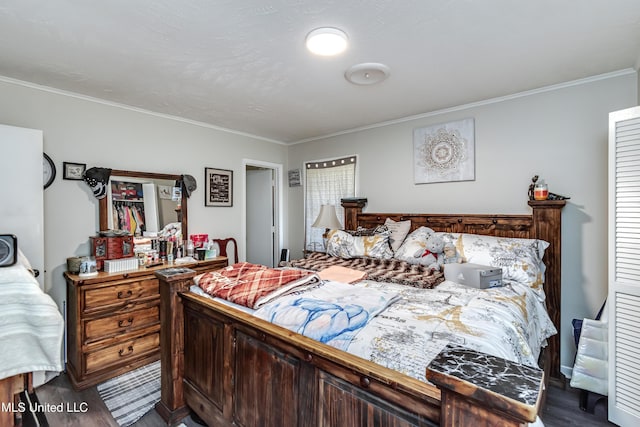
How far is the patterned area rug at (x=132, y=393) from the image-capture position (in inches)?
80.2

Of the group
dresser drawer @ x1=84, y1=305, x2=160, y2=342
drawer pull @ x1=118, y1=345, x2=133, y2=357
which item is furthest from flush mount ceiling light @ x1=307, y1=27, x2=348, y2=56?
drawer pull @ x1=118, y1=345, x2=133, y2=357

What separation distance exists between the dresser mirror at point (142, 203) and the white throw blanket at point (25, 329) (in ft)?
8.47

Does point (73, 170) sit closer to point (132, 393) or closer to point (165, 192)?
point (165, 192)

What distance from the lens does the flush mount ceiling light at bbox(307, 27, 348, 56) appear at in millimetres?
1752

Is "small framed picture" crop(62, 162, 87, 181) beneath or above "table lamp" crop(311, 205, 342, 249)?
above

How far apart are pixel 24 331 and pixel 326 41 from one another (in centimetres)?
188

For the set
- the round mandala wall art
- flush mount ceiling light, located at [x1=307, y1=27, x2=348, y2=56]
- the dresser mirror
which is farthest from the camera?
the round mandala wall art

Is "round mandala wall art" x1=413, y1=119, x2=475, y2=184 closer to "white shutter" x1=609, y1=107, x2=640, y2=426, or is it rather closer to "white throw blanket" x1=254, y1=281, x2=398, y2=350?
"white shutter" x1=609, y1=107, x2=640, y2=426

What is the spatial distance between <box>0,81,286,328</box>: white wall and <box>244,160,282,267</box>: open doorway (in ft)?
3.88

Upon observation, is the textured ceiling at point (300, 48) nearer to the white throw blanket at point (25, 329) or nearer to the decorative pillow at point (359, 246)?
the decorative pillow at point (359, 246)

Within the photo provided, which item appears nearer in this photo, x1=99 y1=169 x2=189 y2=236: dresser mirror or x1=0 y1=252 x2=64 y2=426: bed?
x1=0 y1=252 x2=64 y2=426: bed

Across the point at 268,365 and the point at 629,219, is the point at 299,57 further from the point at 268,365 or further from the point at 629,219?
the point at 629,219

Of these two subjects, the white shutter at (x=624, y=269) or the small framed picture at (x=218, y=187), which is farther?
the small framed picture at (x=218, y=187)

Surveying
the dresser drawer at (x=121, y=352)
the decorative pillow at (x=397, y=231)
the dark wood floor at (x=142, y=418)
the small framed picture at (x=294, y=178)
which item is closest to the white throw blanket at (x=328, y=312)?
the dark wood floor at (x=142, y=418)
